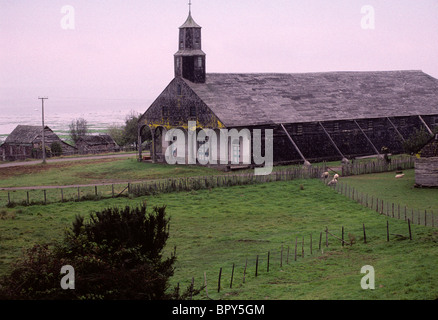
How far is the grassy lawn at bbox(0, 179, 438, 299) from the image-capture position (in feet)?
62.2

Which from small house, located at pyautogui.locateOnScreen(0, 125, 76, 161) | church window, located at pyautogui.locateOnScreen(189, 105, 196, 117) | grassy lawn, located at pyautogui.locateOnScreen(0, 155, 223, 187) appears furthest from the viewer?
small house, located at pyautogui.locateOnScreen(0, 125, 76, 161)

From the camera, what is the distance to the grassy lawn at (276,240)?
19.0 metres

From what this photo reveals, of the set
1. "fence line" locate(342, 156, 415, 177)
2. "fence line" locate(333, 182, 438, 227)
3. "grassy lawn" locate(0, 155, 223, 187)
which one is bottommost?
"fence line" locate(333, 182, 438, 227)

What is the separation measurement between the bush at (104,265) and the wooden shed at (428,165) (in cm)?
2491

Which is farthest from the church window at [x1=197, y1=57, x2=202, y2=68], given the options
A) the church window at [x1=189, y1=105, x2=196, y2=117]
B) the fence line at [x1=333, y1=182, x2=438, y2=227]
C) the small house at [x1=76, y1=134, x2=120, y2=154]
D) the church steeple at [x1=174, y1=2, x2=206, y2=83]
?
the small house at [x1=76, y1=134, x2=120, y2=154]

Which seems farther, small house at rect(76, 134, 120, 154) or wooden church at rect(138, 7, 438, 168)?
small house at rect(76, 134, 120, 154)

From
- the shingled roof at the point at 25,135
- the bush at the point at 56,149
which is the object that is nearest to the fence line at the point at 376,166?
the bush at the point at 56,149

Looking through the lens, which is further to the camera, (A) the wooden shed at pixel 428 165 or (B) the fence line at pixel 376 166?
(B) the fence line at pixel 376 166

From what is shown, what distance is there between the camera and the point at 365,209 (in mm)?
32219

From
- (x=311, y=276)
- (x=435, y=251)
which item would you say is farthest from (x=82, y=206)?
(x=435, y=251)

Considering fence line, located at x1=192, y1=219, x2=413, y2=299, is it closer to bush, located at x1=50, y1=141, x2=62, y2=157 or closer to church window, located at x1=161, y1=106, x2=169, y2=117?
church window, located at x1=161, y1=106, x2=169, y2=117

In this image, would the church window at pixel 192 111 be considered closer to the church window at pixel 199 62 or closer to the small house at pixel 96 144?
the church window at pixel 199 62

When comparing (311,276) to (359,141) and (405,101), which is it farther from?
(405,101)

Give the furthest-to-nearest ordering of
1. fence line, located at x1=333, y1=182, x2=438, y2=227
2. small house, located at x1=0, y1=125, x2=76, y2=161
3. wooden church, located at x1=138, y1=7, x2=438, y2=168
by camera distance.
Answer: small house, located at x1=0, y1=125, x2=76, y2=161 < wooden church, located at x1=138, y1=7, x2=438, y2=168 < fence line, located at x1=333, y1=182, x2=438, y2=227
